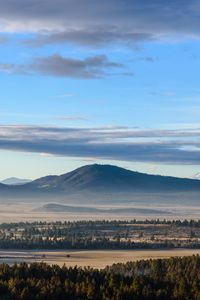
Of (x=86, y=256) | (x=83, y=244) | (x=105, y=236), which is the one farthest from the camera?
(x=105, y=236)

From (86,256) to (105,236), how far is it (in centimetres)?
3846

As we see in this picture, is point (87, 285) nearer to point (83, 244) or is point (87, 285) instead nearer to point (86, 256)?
point (86, 256)

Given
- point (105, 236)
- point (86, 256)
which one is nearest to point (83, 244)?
point (86, 256)

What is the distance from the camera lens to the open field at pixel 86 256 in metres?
102

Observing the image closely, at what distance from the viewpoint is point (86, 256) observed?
112 metres

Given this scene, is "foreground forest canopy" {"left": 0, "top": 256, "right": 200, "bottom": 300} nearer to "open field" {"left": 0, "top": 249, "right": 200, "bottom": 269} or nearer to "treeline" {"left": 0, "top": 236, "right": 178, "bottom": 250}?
"open field" {"left": 0, "top": 249, "right": 200, "bottom": 269}

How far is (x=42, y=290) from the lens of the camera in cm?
5934

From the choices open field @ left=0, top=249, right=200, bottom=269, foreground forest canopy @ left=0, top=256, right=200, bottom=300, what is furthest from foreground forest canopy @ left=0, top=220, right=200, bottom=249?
foreground forest canopy @ left=0, top=256, right=200, bottom=300

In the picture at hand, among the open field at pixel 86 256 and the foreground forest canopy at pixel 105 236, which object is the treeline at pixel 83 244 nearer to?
the foreground forest canopy at pixel 105 236

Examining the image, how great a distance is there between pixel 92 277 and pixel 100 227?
10756cm

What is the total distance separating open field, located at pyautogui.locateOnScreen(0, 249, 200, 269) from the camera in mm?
101762

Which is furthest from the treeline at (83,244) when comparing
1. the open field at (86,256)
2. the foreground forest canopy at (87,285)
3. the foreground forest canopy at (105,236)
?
the foreground forest canopy at (87,285)

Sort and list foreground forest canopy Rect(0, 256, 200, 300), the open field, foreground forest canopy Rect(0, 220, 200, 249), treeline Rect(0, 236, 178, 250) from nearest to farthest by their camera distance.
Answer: foreground forest canopy Rect(0, 256, 200, 300)
the open field
treeline Rect(0, 236, 178, 250)
foreground forest canopy Rect(0, 220, 200, 249)

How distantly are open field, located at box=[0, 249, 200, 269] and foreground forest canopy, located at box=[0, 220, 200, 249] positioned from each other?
7691mm
